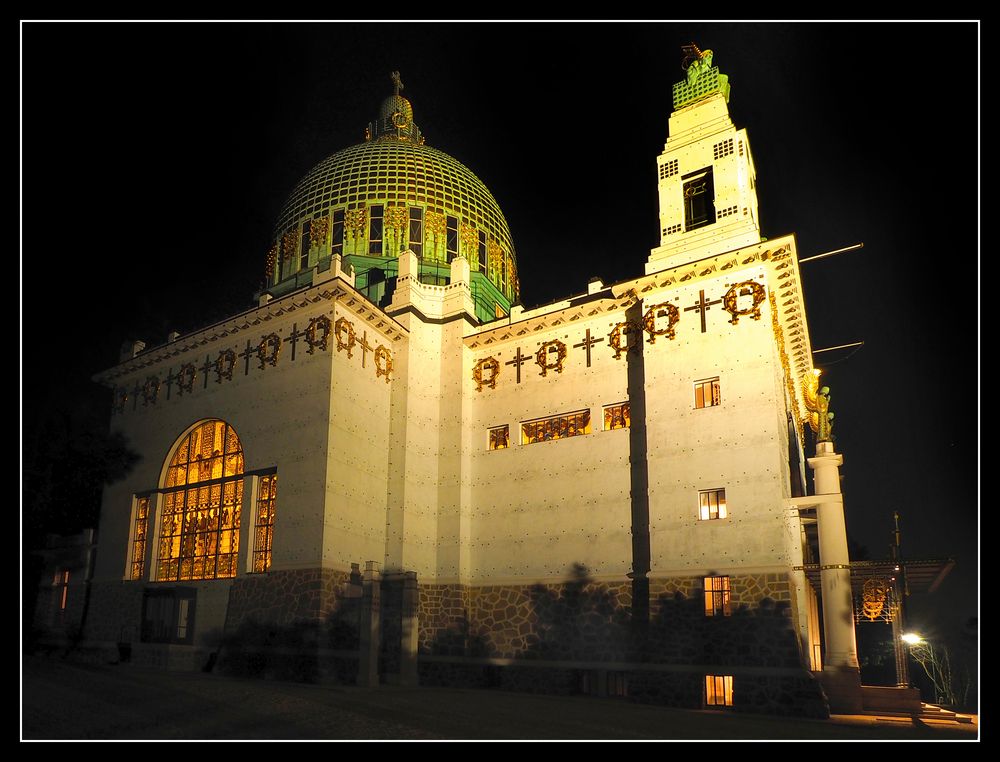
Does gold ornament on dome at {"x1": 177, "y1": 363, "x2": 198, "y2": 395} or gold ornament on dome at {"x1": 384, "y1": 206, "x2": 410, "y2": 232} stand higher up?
gold ornament on dome at {"x1": 384, "y1": 206, "x2": 410, "y2": 232}

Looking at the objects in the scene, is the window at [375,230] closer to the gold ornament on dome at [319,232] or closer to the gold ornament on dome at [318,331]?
the gold ornament on dome at [319,232]

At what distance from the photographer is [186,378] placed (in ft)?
107

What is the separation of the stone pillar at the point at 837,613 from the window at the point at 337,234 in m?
24.4

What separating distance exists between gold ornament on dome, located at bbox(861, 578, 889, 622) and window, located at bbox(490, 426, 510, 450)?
1335 centimetres

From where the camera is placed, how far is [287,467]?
28.0 meters

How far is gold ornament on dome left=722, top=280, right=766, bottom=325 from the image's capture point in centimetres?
2612

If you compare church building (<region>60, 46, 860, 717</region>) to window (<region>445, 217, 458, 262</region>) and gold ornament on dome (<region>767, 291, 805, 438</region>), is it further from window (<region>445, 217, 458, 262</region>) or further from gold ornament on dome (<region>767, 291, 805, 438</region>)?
window (<region>445, 217, 458, 262</region>)

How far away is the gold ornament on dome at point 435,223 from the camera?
39.3m

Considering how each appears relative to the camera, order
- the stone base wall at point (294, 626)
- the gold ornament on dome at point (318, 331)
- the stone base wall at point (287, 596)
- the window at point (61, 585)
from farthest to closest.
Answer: the window at point (61, 585)
the gold ornament on dome at point (318, 331)
the stone base wall at point (287, 596)
the stone base wall at point (294, 626)

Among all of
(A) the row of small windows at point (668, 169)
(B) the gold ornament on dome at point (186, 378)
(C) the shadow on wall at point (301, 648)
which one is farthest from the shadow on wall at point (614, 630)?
(A) the row of small windows at point (668, 169)

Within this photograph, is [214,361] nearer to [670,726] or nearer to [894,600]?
[670,726]

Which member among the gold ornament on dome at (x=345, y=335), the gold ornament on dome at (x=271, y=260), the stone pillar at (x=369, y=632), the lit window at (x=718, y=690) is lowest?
the lit window at (x=718, y=690)

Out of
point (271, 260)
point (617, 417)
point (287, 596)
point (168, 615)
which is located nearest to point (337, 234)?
point (271, 260)

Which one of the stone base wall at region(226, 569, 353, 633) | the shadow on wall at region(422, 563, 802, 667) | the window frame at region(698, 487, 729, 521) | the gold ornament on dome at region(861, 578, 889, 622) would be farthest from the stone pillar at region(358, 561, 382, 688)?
→ the gold ornament on dome at region(861, 578, 889, 622)
